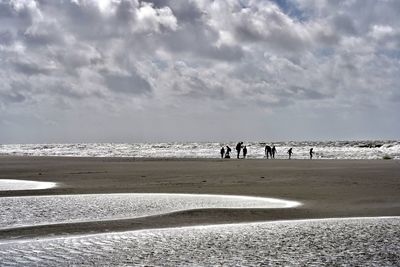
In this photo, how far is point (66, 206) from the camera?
16.0m

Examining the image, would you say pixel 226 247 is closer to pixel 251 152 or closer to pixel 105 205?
pixel 105 205

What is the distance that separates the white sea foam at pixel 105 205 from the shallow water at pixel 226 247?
301cm

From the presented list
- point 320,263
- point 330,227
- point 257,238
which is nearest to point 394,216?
point 330,227

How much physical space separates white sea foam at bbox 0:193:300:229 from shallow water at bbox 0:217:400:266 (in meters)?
3.01

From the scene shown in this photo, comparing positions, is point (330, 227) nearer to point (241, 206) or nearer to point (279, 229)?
point (279, 229)

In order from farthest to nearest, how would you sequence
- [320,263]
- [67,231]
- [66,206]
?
[66,206], [67,231], [320,263]

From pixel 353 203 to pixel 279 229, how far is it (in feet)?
19.7

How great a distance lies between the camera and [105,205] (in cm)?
1625

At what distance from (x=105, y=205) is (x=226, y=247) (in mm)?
7558

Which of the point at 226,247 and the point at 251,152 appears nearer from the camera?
the point at 226,247

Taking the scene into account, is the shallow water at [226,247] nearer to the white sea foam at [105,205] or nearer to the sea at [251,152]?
the white sea foam at [105,205]

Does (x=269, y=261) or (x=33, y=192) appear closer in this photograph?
(x=269, y=261)

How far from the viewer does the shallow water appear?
833 centimetres

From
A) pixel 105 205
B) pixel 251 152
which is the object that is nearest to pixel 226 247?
pixel 105 205
